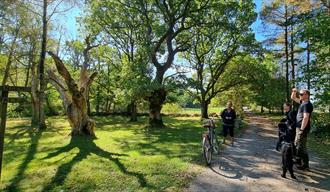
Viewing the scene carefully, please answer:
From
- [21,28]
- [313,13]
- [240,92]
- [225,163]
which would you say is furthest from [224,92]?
[225,163]

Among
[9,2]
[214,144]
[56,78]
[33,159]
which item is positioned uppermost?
[9,2]

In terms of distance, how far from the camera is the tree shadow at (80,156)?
7324mm

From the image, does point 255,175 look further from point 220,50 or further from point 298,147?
point 220,50

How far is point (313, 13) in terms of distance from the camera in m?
17.0

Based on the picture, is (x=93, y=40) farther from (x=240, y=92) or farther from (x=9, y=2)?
(x=240, y=92)

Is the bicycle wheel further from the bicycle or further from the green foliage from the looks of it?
the green foliage

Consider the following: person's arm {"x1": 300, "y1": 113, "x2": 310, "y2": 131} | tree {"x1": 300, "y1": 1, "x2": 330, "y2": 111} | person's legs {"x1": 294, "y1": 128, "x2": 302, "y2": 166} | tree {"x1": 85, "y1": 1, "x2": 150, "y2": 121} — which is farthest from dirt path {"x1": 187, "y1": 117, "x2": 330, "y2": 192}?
tree {"x1": 85, "y1": 1, "x2": 150, "y2": 121}

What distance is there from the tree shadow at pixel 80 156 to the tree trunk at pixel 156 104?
5.81 m

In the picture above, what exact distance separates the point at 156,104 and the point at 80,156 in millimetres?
9630

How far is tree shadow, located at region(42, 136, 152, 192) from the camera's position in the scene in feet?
24.0

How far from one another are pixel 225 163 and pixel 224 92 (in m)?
24.4

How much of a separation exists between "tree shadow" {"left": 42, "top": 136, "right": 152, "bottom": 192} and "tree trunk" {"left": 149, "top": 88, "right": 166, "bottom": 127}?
5810 millimetres

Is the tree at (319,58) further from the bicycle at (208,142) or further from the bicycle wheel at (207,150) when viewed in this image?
the bicycle wheel at (207,150)

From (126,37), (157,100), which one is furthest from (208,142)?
(126,37)
